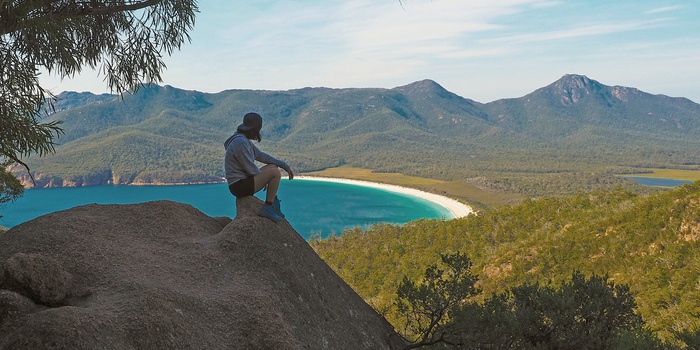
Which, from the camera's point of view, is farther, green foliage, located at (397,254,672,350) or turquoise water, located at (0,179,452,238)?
turquoise water, located at (0,179,452,238)

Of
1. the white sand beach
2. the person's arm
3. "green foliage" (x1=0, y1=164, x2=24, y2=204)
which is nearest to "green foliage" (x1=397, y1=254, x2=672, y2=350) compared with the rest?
the person's arm

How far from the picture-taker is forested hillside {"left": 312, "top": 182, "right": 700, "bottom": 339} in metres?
18.9

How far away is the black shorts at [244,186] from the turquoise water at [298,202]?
3635 inches

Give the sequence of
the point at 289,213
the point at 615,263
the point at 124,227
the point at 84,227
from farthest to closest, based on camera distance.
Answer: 1. the point at 289,213
2. the point at 615,263
3. the point at 124,227
4. the point at 84,227

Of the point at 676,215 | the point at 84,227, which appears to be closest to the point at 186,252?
the point at 84,227

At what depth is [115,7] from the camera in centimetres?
842

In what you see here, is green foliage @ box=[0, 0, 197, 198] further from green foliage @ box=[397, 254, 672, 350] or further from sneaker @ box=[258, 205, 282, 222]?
green foliage @ box=[397, 254, 672, 350]

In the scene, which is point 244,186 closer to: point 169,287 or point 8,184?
point 169,287

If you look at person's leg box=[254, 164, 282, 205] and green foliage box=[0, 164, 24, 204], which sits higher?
person's leg box=[254, 164, 282, 205]

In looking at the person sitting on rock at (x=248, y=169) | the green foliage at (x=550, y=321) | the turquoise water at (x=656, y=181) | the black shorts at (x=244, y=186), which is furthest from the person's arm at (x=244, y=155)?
the turquoise water at (x=656, y=181)

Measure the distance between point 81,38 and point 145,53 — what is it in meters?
1.31

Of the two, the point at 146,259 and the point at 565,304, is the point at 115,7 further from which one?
the point at 565,304

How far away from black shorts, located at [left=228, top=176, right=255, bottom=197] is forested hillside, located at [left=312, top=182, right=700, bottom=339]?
182 inches

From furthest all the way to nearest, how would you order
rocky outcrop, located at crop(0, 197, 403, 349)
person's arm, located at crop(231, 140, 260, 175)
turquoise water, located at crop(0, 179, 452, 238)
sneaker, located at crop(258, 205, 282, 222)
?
turquoise water, located at crop(0, 179, 452, 238) → person's arm, located at crop(231, 140, 260, 175) → sneaker, located at crop(258, 205, 282, 222) → rocky outcrop, located at crop(0, 197, 403, 349)
